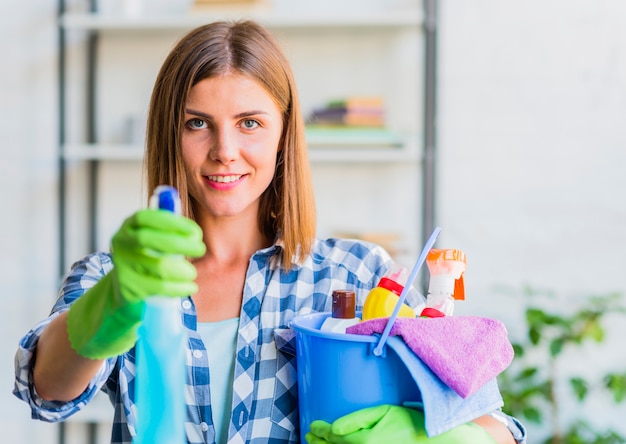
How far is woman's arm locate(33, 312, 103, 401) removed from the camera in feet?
3.04

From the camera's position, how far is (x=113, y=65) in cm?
263

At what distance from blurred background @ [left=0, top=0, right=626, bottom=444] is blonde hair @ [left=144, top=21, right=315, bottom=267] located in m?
1.18

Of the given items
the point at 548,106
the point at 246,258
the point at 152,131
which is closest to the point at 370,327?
the point at 246,258

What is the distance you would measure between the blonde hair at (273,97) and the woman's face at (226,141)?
0.06 feet

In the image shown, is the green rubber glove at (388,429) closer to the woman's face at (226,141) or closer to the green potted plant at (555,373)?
the woman's face at (226,141)

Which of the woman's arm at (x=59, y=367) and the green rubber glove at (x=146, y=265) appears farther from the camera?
the woman's arm at (x=59, y=367)

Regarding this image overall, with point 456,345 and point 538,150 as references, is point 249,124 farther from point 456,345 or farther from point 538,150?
point 538,150

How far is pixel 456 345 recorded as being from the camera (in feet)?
2.98

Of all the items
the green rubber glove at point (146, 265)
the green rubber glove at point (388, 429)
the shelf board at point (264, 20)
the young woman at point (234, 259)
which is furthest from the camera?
the shelf board at point (264, 20)

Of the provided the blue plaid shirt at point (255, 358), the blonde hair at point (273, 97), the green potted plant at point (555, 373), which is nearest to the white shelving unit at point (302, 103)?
the green potted plant at point (555, 373)

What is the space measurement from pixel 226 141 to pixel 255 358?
318 millimetres

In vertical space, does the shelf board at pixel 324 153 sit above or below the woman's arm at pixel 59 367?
above

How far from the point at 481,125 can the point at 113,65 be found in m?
1.23

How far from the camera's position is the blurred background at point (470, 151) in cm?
253
